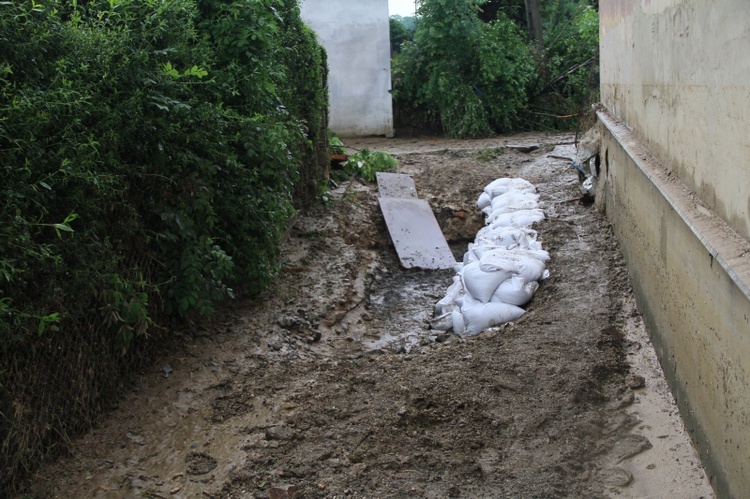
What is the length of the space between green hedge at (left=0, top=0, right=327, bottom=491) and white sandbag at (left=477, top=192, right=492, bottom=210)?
407cm

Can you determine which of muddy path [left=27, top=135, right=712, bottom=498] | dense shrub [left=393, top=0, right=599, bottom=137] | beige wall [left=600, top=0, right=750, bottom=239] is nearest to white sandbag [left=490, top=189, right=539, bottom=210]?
muddy path [left=27, top=135, right=712, bottom=498]

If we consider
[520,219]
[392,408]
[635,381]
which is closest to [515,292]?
[520,219]

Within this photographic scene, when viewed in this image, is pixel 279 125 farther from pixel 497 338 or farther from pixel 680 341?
pixel 680 341

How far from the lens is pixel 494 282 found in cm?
655

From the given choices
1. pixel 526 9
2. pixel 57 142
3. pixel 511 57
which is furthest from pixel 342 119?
pixel 57 142

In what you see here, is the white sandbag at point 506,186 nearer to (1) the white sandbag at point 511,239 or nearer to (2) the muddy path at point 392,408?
(1) the white sandbag at point 511,239

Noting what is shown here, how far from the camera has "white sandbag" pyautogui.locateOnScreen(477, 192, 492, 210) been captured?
9.53 meters

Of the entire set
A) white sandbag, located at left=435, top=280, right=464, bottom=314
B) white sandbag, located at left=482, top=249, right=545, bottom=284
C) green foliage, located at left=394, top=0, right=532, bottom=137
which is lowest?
white sandbag, located at left=435, top=280, right=464, bottom=314

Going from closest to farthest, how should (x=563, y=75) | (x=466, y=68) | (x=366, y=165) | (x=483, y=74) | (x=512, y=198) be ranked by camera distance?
(x=512, y=198) < (x=366, y=165) < (x=483, y=74) < (x=466, y=68) < (x=563, y=75)

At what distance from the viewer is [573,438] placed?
3836 millimetres

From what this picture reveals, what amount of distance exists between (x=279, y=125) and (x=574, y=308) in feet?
9.08

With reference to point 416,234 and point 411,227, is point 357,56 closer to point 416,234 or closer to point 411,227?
point 411,227

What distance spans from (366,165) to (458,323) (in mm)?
4377

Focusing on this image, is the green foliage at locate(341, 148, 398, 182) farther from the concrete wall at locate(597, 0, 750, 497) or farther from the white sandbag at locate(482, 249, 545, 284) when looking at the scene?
the concrete wall at locate(597, 0, 750, 497)
